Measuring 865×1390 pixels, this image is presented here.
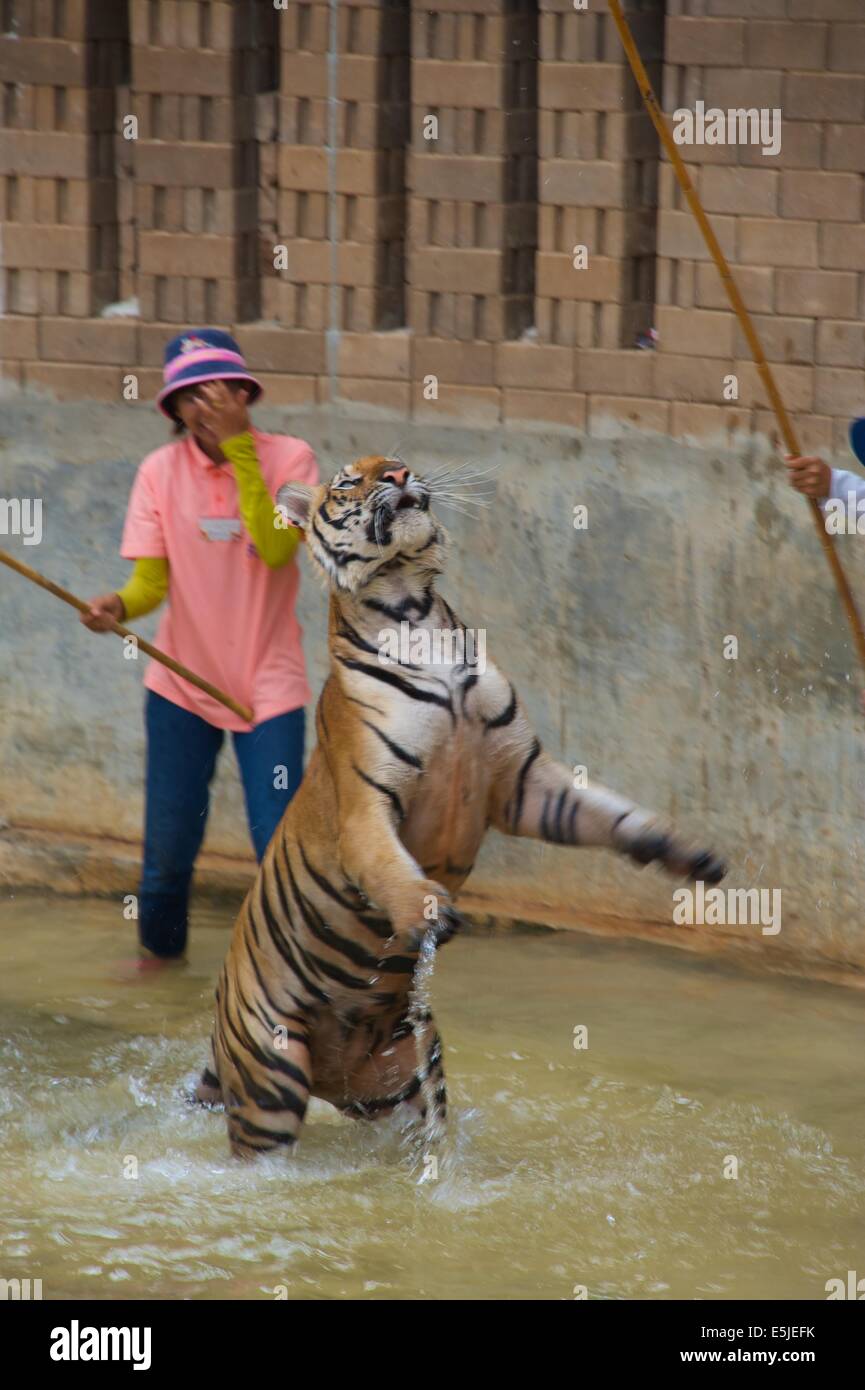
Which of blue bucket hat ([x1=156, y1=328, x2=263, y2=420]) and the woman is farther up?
blue bucket hat ([x1=156, y1=328, x2=263, y2=420])

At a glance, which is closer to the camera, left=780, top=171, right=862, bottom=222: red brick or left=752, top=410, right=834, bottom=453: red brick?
left=780, top=171, right=862, bottom=222: red brick

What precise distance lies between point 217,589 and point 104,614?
1.07 feet

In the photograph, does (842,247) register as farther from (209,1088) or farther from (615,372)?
(209,1088)

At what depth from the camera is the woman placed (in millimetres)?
5520

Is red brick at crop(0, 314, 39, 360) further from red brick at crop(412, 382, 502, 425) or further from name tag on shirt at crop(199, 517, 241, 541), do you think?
name tag on shirt at crop(199, 517, 241, 541)

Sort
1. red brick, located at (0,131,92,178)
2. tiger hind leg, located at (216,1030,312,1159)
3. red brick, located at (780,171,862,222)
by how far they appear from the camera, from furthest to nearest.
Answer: red brick, located at (0,131,92,178)
red brick, located at (780,171,862,222)
tiger hind leg, located at (216,1030,312,1159)

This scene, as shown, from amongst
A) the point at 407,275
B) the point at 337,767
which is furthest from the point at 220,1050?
the point at 407,275

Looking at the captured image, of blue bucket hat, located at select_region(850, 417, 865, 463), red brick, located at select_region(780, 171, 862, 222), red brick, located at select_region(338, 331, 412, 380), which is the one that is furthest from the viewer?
red brick, located at select_region(338, 331, 412, 380)

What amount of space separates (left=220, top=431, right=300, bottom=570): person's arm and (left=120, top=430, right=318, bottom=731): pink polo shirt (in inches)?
5.4

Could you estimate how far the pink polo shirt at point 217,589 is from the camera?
5.71m

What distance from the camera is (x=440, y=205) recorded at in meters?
6.52

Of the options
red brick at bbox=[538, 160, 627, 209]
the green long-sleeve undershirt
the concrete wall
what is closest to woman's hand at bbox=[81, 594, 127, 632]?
the green long-sleeve undershirt

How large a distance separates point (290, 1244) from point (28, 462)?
350 centimetres

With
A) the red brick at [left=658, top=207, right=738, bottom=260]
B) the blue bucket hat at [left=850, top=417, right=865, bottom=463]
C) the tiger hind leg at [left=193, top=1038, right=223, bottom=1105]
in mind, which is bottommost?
the tiger hind leg at [left=193, top=1038, right=223, bottom=1105]
